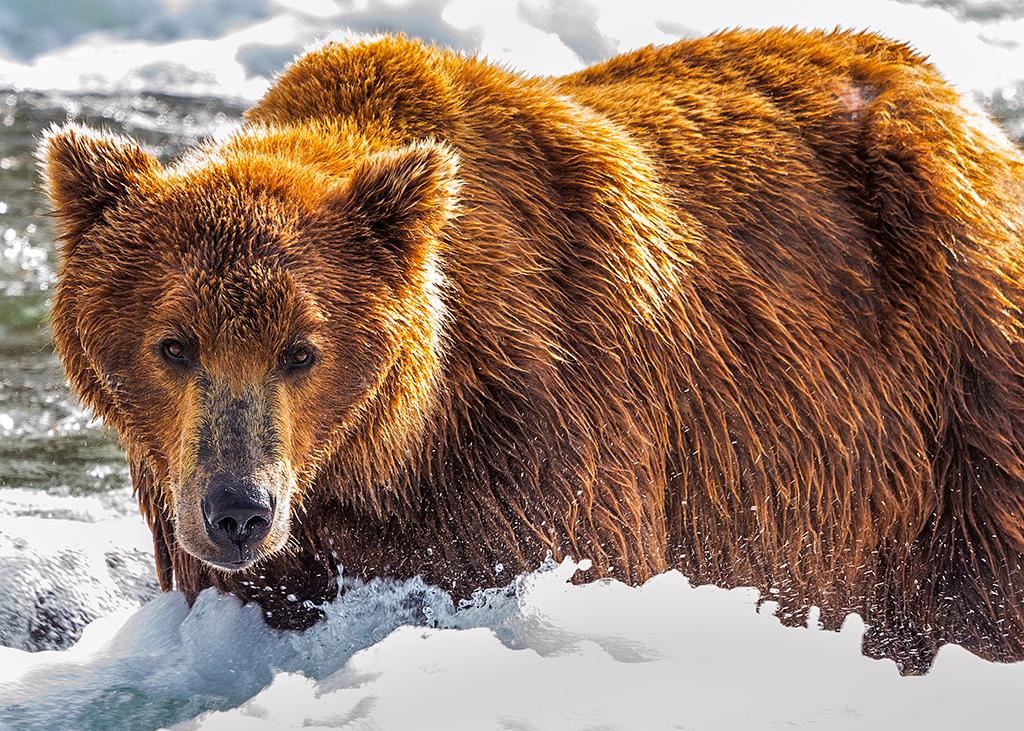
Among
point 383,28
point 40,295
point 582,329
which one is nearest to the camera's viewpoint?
point 582,329

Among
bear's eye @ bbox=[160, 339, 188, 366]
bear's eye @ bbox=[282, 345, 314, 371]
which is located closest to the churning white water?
bear's eye @ bbox=[282, 345, 314, 371]

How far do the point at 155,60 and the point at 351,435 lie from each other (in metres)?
10.6

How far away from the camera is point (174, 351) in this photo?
429 centimetres

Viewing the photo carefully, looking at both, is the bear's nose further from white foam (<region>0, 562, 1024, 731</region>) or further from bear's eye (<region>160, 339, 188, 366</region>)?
white foam (<region>0, 562, 1024, 731</region>)

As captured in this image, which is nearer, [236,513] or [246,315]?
[236,513]

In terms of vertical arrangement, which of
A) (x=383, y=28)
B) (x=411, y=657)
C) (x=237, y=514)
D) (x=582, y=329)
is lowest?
(x=411, y=657)

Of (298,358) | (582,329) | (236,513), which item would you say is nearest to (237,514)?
(236,513)

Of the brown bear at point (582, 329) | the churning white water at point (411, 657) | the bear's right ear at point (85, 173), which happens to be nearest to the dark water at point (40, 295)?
the churning white water at point (411, 657)

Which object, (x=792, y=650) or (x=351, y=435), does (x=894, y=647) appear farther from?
(x=351, y=435)

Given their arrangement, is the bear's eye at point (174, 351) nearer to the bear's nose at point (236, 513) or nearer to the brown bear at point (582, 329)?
the brown bear at point (582, 329)

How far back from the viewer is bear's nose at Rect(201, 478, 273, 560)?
411 cm

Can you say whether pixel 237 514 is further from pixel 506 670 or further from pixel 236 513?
pixel 506 670

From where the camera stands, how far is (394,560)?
484 centimetres

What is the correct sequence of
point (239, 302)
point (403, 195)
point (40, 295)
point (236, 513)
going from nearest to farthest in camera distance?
point (236, 513) < point (239, 302) < point (403, 195) < point (40, 295)
